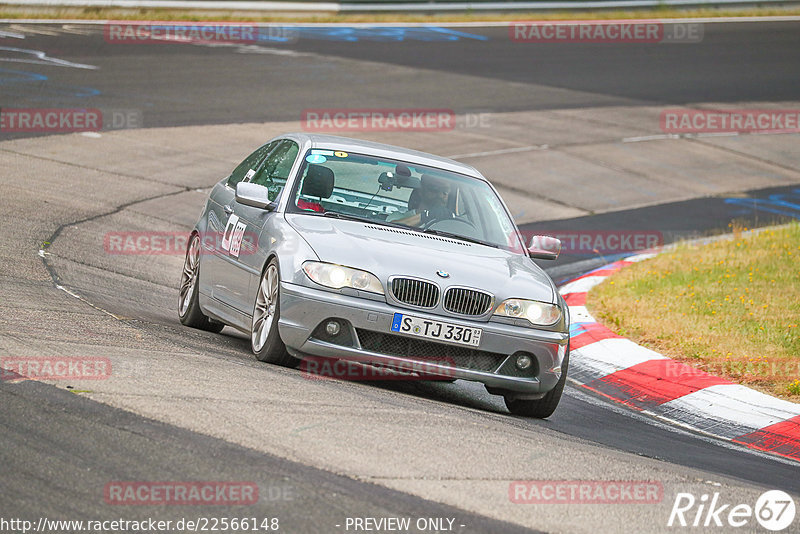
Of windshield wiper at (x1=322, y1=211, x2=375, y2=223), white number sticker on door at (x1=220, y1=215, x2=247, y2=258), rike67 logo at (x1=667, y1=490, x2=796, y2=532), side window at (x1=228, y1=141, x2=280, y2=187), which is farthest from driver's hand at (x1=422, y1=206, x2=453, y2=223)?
rike67 logo at (x1=667, y1=490, x2=796, y2=532)

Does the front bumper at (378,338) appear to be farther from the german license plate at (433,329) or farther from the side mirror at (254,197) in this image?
the side mirror at (254,197)

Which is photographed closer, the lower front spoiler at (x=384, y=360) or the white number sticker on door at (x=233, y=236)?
the lower front spoiler at (x=384, y=360)

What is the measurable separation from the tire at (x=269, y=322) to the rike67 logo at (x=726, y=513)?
2.81m

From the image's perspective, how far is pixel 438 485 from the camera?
5.26 m

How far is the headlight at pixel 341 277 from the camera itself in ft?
23.7

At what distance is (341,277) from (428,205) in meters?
1.42

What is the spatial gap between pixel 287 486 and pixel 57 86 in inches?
676

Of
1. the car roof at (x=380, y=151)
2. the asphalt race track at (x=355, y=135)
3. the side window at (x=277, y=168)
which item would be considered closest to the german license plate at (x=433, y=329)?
the asphalt race track at (x=355, y=135)

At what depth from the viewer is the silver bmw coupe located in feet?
23.6

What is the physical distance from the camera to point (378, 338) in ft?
23.7

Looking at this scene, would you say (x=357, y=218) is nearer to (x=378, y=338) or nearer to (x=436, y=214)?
(x=436, y=214)

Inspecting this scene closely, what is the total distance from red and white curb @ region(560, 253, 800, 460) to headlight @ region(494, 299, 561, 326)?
1490 mm

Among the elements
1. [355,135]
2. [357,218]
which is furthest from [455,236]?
[355,135]

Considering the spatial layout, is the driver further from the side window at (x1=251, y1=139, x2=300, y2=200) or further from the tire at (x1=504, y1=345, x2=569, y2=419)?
the tire at (x1=504, y1=345, x2=569, y2=419)
